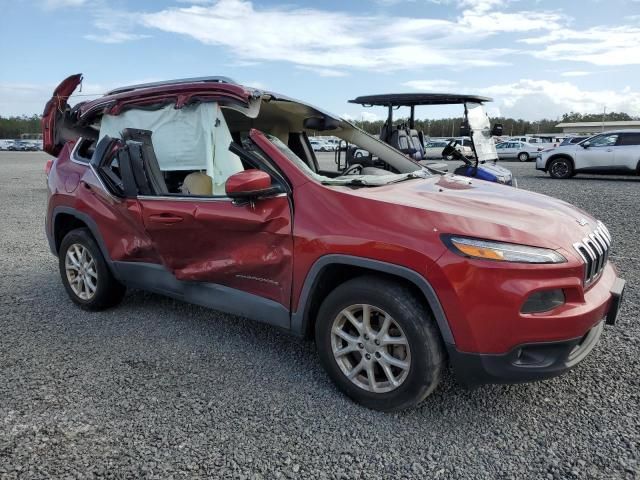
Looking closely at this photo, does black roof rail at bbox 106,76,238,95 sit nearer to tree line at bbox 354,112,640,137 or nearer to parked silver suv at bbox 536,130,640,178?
parked silver suv at bbox 536,130,640,178

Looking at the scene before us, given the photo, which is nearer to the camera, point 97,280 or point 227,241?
point 227,241

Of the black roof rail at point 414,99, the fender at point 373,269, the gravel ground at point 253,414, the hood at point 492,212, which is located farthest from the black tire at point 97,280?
the black roof rail at point 414,99

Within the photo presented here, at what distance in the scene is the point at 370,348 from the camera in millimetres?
2896

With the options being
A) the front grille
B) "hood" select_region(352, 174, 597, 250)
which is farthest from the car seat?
the front grille

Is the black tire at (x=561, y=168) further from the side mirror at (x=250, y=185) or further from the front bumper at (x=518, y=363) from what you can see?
the side mirror at (x=250, y=185)

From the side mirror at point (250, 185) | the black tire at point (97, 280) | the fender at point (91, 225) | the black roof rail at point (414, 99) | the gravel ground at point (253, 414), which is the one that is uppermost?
the black roof rail at point (414, 99)

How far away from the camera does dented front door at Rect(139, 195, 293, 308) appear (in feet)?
10.5

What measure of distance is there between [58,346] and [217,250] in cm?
145

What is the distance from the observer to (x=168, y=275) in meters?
3.93

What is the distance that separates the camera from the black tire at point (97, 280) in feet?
14.4

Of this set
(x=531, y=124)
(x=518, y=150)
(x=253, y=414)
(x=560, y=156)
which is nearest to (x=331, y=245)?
(x=253, y=414)

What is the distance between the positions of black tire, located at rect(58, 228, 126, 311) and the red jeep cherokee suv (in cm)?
1

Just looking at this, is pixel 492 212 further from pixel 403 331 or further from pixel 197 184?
pixel 197 184

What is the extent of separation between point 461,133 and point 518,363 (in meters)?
7.30
